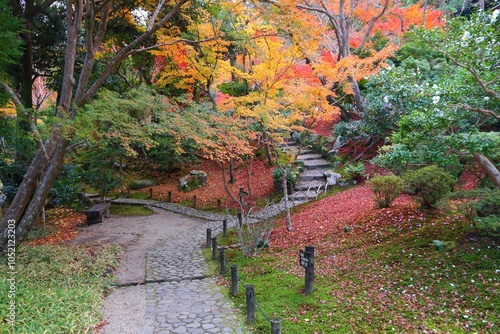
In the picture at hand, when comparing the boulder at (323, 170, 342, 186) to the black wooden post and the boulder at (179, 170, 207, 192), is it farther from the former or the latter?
the black wooden post

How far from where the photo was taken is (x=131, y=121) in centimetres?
761

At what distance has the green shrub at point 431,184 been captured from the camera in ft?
23.3

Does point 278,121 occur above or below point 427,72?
below

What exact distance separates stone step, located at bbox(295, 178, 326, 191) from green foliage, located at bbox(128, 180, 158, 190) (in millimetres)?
9340

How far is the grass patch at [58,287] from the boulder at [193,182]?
907cm

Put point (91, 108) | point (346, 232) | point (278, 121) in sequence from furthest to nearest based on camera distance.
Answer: point (278, 121) → point (346, 232) → point (91, 108)

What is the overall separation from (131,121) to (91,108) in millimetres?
1123

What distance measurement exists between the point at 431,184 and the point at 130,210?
12.3 meters

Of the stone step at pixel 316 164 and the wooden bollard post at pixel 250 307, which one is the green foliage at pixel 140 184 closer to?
the stone step at pixel 316 164

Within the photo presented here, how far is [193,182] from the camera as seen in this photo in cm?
1781

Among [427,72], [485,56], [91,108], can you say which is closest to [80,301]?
[91,108]

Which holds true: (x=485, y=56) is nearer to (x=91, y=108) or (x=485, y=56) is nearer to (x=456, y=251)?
(x=456, y=251)

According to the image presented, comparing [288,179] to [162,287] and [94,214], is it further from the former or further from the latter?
[162,287]

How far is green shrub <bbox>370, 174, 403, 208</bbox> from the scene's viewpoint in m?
8.24
